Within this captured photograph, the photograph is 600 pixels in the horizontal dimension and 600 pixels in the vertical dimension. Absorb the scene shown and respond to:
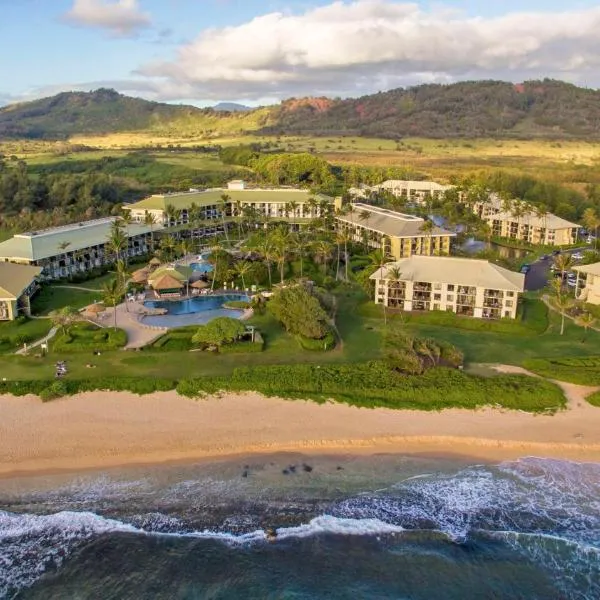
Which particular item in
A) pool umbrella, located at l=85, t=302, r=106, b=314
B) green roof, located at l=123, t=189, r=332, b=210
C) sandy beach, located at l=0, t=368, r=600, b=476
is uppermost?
green roof, located at l=123, t=189, r=332, b=210

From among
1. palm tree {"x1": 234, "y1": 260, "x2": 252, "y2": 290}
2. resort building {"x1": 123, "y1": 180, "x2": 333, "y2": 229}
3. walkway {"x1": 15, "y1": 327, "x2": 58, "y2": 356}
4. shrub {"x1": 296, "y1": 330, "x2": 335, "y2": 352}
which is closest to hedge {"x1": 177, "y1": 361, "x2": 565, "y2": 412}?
shrub {"x1": 296, "y1": 330, "x2": 335, "y2": 352}

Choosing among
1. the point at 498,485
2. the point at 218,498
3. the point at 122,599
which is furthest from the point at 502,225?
the point at 122,599

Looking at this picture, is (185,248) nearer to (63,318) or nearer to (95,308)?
(95,308)

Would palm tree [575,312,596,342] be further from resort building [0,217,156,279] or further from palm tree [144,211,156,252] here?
palm tree [144,211,156,252]

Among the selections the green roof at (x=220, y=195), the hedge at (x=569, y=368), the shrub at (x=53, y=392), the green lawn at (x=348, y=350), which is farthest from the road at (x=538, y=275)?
the shrub at (x=53, y=392)

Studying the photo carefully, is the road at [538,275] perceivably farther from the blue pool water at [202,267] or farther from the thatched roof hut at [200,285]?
the blue pool water at [202,267]

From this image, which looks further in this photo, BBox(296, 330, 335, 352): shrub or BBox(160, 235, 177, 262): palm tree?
BBox(160, 235, 177, 262): palm tree

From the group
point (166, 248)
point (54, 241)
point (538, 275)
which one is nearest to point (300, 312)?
point (166, 248)
